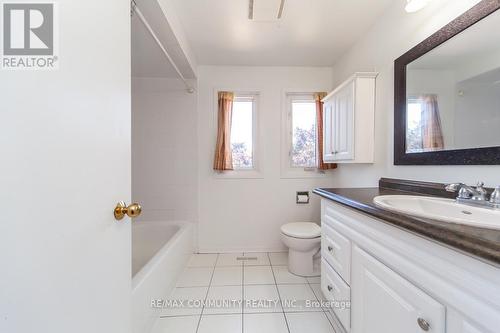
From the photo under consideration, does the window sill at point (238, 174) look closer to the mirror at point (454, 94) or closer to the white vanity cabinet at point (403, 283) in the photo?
the white vanity cabinet at point (403, 283)

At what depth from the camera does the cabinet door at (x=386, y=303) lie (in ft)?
2.22

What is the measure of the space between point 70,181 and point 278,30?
1.91m

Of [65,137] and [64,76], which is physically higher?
[64,76]

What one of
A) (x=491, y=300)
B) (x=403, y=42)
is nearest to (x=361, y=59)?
(x=403, y=42)

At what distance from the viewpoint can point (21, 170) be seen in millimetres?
432

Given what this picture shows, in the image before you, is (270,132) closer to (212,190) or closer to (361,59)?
(212,190)

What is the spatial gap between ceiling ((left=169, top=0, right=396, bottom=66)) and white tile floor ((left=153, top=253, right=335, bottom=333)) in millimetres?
2204

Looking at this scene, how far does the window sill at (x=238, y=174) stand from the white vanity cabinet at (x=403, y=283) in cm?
130

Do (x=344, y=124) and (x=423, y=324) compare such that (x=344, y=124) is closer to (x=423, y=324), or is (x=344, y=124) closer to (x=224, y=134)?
(x=224, y=134)

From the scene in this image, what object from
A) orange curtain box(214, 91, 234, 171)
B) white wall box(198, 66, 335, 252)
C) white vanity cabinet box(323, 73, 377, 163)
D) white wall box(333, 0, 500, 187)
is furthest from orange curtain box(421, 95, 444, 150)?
orange curtain box(214, 91, 234, 171)

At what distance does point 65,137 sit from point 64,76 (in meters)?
0.15

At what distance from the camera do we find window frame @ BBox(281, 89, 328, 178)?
2.56 meters

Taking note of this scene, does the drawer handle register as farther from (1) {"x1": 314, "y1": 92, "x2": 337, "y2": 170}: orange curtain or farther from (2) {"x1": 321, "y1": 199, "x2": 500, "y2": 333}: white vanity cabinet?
(1) {"x1": 314, "y1": 92, "x2": 337, "y2": 170}: orange curtain

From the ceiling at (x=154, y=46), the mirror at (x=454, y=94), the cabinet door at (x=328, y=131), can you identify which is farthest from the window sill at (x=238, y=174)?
the mirror at (x=454, y=94)
